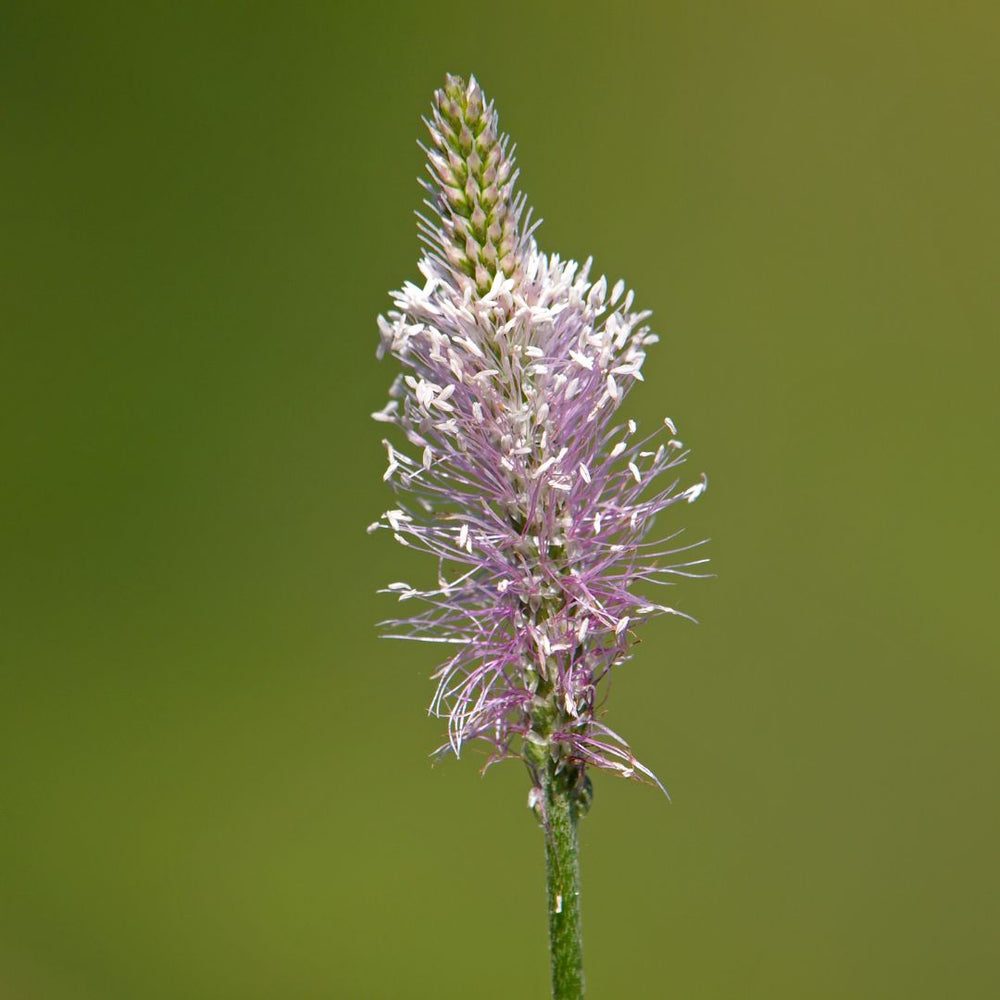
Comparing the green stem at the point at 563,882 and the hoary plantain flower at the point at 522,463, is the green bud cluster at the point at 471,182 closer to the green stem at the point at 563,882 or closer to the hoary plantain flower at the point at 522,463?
the hoary plantain flower at the point at 522,463

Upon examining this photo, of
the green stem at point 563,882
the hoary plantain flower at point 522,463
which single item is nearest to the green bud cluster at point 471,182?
the hoary plantain flower at point 522,463

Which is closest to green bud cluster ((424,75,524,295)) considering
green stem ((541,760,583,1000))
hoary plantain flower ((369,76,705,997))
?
hoary plantain flower ((369,76,705,997))

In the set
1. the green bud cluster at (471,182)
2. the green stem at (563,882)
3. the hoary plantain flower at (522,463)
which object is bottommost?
the green stem at (563,882)

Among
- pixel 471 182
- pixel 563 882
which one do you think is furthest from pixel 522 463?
pixel 563 882

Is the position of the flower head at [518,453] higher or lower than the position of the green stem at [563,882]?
higher

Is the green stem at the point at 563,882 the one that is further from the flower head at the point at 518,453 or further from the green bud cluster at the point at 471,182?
the green bud cluster at the point at 471,182

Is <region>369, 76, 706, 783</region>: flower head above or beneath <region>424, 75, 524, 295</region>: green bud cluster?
beneath

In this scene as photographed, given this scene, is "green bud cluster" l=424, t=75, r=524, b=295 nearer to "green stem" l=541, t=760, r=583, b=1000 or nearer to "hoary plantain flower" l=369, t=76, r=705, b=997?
"hoary plantain flower" l=369, t=76, r=705, b=997

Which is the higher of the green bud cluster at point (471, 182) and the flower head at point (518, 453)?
the green bud cluster at point (471, 182)
